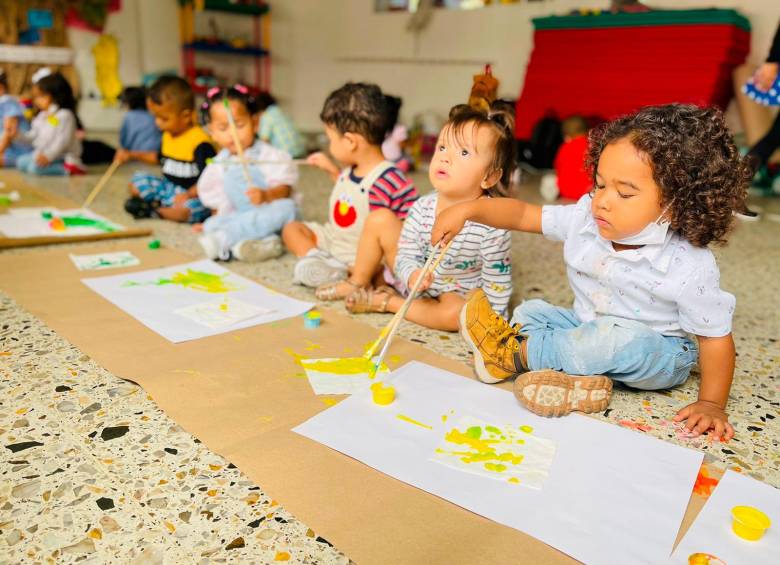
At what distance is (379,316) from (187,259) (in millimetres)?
624

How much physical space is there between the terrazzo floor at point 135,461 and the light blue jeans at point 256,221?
0.58 meters

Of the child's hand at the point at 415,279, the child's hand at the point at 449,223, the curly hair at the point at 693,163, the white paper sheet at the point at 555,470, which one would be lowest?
the white paper sheet at the point at 555,470

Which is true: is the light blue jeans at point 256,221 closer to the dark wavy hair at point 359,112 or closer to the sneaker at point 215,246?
the sneaker at point 215,246

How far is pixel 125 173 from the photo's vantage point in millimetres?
2910

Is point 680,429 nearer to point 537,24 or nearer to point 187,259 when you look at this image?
point 187,259

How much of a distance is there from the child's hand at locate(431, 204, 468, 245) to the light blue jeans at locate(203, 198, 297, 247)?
87 cm

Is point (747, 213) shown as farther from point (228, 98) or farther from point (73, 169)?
point (73, 169)

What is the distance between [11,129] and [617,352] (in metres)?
3.10

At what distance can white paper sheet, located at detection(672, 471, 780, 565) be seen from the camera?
62 centimetres

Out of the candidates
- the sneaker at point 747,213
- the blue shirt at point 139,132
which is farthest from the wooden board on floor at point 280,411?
the blue shirt at point 139,132

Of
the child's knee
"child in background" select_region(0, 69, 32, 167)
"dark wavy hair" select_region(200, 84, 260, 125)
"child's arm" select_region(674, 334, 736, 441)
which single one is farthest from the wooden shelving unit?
"child's arm" select_region(674, 334, 736, 441)

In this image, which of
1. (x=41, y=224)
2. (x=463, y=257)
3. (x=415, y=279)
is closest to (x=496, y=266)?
(x=463, y=257)

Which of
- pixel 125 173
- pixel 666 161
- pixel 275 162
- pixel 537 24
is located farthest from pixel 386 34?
pixel 666 161

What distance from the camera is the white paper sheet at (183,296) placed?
1.13 metres
